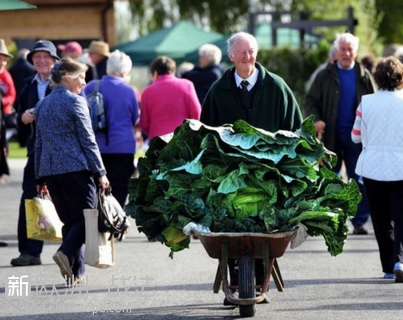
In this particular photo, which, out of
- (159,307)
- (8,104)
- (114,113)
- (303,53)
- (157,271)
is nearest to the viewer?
(159,307)

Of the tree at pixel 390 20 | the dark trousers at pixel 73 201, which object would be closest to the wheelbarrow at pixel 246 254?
the dark trousers at pixel 73 201

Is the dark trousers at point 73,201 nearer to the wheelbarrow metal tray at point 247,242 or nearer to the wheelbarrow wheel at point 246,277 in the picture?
the wheelbarrow metal tray at point 247,242

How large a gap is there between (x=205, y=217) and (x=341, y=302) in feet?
4.83

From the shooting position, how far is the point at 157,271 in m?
11.5

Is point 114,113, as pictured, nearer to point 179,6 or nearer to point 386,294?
point 386,294

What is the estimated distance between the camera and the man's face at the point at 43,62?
11875 millimetres

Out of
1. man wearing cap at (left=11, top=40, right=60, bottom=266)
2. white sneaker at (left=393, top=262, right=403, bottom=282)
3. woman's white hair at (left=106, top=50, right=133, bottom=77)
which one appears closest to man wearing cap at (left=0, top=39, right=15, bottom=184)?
woman's white hair at (left=106, top=50, right=133, bottom=77)

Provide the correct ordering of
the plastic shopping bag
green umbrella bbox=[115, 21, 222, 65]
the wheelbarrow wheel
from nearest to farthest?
1. the wheelbarrow wheel
2. the plastic shopping bag
3. green umbrella bbox=[115, 21, 222, 65]

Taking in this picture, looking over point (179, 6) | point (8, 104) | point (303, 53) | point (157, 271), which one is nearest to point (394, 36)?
point (179, 6)

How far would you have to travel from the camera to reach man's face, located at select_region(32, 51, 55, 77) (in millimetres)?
11875

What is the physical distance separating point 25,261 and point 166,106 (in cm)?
270

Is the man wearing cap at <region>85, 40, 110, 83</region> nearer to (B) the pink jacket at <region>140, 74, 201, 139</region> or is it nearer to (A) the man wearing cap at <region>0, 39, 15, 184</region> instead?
(A) the man wearing cap at <region>0, 39, 15, 184</region>

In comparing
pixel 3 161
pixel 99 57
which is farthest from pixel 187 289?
pixel 99 57

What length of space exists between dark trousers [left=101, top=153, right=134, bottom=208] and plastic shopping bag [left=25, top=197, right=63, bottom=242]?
2.32 meters
